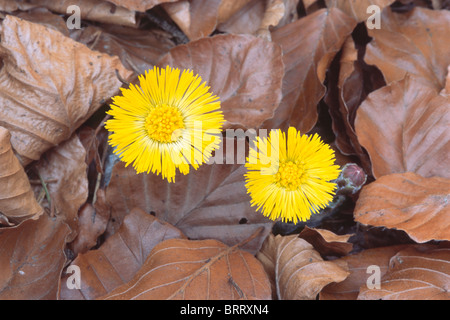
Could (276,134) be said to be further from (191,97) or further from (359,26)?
(359,26)

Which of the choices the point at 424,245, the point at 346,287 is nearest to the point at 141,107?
the point at 346,287

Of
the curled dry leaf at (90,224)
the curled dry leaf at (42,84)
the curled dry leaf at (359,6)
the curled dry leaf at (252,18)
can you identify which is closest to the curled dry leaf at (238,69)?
the curled dry leaf at (252,18)

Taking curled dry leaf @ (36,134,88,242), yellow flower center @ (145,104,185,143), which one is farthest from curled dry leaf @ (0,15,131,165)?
yellow flower center @ (145,104,185,143)

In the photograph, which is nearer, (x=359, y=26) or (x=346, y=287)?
(x=346, y=287)

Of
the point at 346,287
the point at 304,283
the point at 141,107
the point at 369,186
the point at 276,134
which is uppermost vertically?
the point at 141,107

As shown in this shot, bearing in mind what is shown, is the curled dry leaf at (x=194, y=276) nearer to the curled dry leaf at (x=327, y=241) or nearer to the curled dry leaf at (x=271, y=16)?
the curled dry leaf at (x=327, y=241)

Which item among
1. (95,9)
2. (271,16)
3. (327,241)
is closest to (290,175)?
(327,241)

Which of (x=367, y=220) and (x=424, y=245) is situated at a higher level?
(x=367, y=220)
